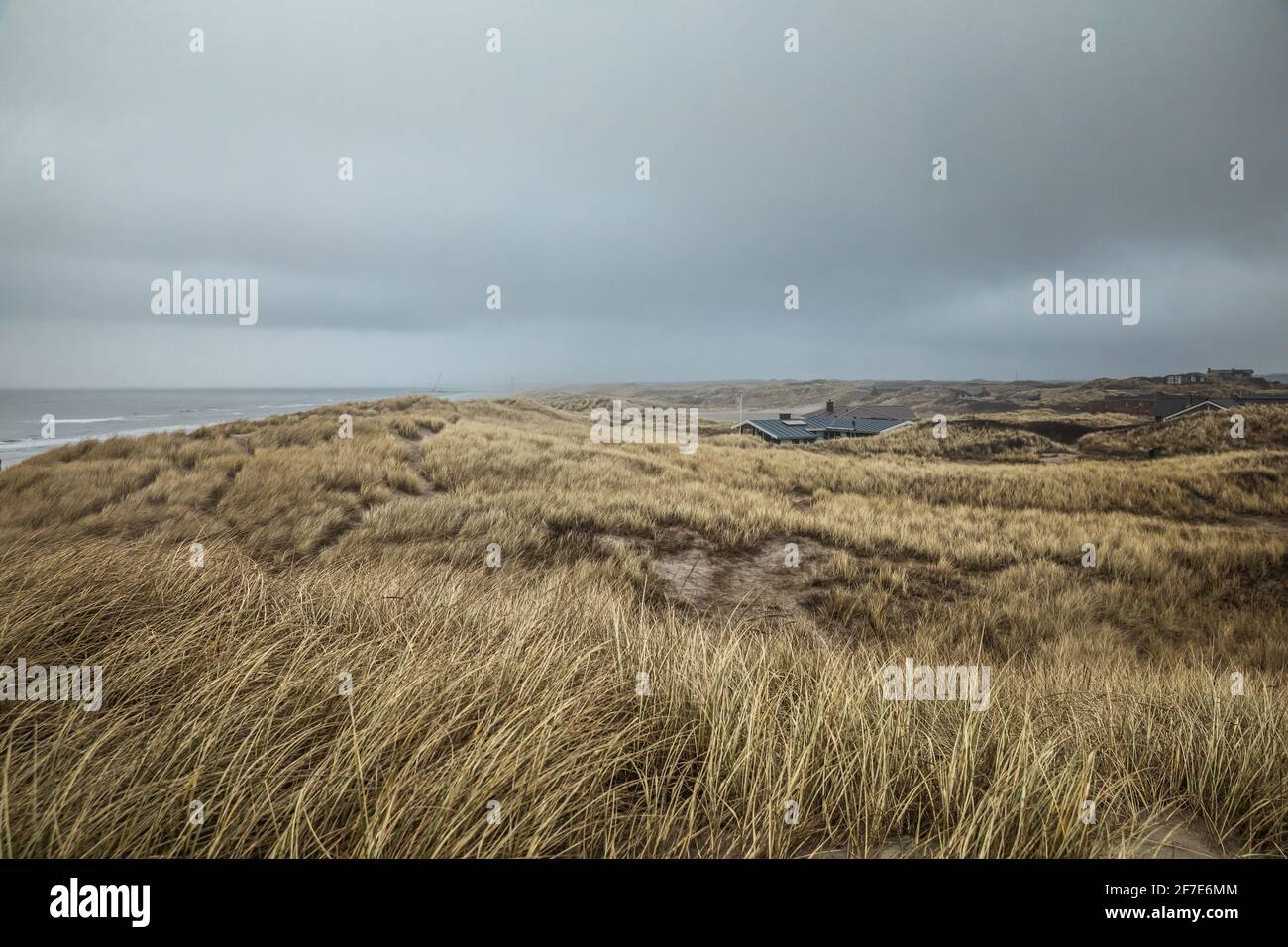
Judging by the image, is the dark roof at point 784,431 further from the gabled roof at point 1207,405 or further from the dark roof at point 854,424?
the gabled roof at point 1207,405

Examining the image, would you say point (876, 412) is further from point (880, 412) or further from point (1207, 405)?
point (1207, 405)

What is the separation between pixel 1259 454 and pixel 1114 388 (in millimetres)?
14388

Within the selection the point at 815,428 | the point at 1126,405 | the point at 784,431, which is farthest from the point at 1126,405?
the point at 784,431

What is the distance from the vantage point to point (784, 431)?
23500mm

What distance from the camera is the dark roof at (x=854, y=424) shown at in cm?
2448

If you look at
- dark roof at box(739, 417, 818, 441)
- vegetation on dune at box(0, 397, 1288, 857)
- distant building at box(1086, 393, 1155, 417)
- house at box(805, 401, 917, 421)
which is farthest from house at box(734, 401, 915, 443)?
vegetation on dune at box(0, 397, 1288, 857)

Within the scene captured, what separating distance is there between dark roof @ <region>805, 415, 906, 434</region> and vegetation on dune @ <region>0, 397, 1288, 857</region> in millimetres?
17708

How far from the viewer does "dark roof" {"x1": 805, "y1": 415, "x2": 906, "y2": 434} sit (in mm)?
24484

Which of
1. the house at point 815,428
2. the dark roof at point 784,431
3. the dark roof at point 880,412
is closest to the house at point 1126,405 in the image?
the house at point 815,428

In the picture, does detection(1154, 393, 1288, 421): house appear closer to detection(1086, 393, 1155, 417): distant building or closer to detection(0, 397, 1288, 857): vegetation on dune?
detection(1086, 393, 1155, 417): distant building

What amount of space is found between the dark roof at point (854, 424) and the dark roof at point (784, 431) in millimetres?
1016
